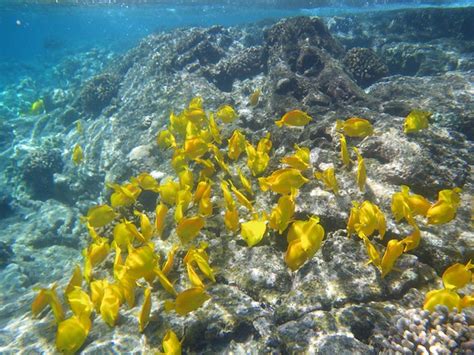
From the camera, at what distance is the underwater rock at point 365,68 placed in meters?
11.9

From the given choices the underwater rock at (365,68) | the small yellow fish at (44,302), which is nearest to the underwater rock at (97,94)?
the underwater rock at (365,68)

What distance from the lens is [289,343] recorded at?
3621 millimetres

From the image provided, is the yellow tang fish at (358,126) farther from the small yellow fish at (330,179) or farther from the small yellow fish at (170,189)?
the small yellow fish at (170,189)

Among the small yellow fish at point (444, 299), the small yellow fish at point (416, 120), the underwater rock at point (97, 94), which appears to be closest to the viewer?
the small yellow fish at point (444, 299)

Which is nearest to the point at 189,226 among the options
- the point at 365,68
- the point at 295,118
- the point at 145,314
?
the point at 145,314

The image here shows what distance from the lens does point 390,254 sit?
3.78 metres

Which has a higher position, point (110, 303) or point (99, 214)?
point (99, 214)

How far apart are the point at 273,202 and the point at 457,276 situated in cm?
297

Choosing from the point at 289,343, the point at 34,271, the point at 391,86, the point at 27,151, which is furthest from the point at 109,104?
the point at 289,343

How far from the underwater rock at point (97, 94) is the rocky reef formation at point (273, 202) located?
108cm

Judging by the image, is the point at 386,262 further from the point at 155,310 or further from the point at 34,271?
the point at 34,271

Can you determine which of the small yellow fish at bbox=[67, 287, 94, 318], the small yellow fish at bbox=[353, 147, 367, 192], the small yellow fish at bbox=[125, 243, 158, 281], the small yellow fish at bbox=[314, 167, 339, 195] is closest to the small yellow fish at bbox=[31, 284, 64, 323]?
the small yellow fish at bbox=[67, 287, 94, 318]

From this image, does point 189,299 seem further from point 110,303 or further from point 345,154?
point 345,154

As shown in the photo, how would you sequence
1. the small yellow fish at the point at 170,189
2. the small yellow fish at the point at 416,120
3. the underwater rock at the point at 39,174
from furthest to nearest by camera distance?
the underwater rock at the point at 39,174 < the small yellow fish at the point at 170,189 < the small yellow fish at the point at 416,120
